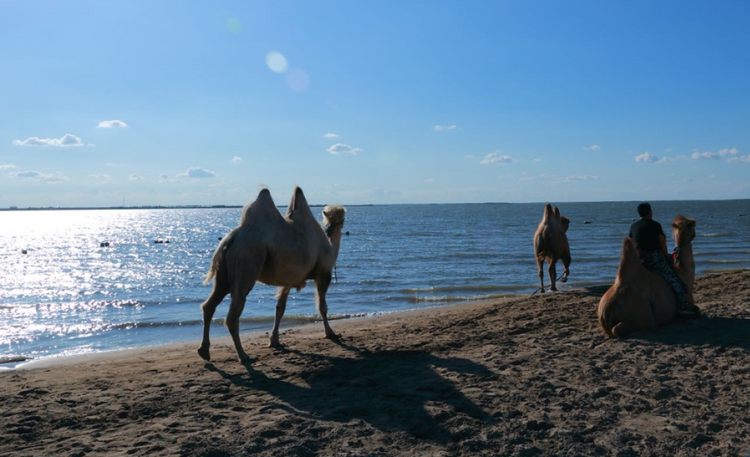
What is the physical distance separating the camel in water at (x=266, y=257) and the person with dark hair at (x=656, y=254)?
468 cm

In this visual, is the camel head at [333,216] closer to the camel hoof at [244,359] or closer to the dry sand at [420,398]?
the dry sand at [420,398]

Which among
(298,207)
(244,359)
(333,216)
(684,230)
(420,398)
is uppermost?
(298,207)

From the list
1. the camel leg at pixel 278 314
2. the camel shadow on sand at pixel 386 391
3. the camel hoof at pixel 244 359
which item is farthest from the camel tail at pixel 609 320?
the camel hoof at pixel 244 359

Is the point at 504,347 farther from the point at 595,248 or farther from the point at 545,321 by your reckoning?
the point at 595,248

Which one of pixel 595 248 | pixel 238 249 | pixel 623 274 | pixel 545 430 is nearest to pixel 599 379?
pixel 545 430

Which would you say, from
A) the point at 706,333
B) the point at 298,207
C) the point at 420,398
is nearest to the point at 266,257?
the point at 298,207

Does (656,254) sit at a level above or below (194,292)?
above

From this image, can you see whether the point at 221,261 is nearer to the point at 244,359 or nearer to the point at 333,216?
the point at 244,359

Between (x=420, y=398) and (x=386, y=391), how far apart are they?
17.2 inches

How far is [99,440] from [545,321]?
667 cm

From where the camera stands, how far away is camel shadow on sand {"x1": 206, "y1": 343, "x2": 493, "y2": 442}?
4945mm

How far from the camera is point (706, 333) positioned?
7547mm

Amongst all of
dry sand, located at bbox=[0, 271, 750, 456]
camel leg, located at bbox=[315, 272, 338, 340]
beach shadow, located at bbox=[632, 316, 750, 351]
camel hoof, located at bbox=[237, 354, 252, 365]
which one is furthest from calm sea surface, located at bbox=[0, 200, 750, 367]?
beach shadow, located at bbox=[632, 316, 750, 351]

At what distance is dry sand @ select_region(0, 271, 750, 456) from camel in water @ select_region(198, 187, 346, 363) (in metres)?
0.73
